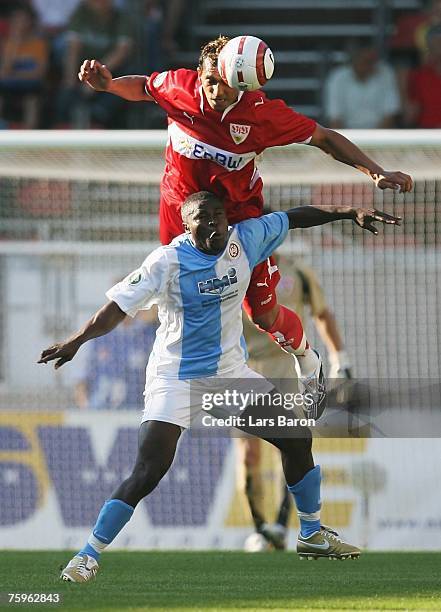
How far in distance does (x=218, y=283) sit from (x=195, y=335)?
31 centimetres

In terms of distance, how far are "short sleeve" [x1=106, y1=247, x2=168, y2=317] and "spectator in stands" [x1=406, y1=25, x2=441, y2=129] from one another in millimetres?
8940

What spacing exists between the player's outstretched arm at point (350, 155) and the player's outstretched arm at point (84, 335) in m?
1.63

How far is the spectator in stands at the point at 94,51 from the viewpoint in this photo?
15.9 m

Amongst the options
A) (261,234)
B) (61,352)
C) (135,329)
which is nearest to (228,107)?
(261,234)

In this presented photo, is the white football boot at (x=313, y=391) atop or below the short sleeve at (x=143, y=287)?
below

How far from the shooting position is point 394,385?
11.1 meters

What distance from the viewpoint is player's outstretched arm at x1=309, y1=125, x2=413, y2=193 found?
7.50m

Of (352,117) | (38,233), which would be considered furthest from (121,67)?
(38,233)

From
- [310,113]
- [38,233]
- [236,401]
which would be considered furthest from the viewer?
[310,113]

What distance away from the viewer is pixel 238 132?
7.50 meters

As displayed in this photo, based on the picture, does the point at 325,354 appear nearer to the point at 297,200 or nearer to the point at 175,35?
the point at 297,200

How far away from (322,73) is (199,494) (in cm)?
687

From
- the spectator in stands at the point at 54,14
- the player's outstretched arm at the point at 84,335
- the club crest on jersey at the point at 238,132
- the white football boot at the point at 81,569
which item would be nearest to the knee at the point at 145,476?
the white football boot at the point at 81,569

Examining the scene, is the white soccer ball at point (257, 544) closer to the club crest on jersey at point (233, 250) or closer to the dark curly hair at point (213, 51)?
the club crest on jersey at point (233, 250)
